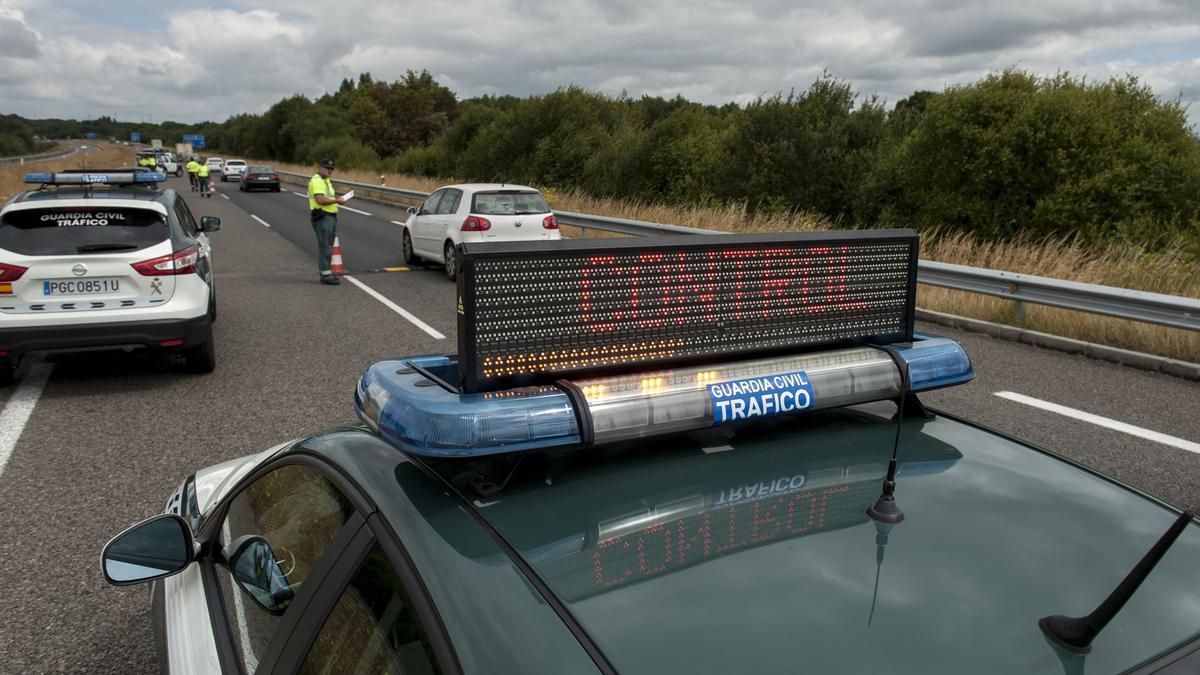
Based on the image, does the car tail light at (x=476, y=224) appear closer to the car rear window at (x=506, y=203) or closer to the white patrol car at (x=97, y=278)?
the car rear window at (x=506, y=203)

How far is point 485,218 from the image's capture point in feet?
45.4

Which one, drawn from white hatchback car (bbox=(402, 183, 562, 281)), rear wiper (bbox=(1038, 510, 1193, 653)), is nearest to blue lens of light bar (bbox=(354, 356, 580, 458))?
rear wiper (bbox=(1038, 510, 1193, 653))

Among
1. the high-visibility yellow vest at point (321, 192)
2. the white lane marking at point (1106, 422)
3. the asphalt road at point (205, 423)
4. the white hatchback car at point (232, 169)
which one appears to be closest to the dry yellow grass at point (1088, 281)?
the asphalt road at point (205, 423)

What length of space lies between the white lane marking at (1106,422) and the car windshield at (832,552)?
4794 mm

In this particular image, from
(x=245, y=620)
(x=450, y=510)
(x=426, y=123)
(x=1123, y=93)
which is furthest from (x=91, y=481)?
(x=426, y=123)

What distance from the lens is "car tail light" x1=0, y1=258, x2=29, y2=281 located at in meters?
6.95

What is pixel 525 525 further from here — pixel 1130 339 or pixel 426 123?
pixel 426 123

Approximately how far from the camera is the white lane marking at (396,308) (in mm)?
9734

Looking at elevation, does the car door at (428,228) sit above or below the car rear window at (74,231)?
below

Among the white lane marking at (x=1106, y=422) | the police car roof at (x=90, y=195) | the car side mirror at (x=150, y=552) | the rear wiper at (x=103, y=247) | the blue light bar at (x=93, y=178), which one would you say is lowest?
the white lane marking at (x=1106, y=422)

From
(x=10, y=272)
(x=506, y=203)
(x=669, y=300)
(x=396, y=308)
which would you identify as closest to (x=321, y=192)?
(x=506, y=203)

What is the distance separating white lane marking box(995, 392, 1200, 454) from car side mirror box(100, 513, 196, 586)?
613 centimetres

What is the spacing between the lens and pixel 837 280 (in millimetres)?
2486

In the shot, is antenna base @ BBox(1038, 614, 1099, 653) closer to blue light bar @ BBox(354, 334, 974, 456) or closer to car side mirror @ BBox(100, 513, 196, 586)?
blue light bar @ BBox(354, 334, 974, 456)
